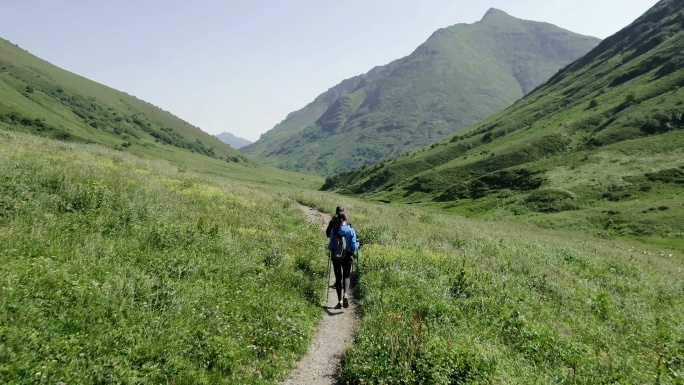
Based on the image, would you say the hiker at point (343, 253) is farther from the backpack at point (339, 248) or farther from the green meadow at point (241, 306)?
the green meadow at point (241, 306)

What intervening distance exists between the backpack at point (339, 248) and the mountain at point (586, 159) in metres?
49.6

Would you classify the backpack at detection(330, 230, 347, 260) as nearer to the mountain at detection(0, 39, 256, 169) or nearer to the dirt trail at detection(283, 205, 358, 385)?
the dirt trail at detection(283, 205, 358, 385)

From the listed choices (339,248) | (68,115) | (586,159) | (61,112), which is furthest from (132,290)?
(68,115)

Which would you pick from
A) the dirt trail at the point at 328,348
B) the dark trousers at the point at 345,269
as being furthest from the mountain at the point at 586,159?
the dirt trail at the point at 328,348

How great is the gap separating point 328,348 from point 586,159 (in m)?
87.9

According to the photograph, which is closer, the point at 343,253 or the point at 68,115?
the point at 343,253

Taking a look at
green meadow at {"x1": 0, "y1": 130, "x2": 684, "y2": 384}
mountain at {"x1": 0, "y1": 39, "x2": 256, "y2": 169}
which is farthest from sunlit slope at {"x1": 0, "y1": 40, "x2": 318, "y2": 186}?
green meadow at {"x1": 0, "y1": 130, "x2": 684, "y2": 384}

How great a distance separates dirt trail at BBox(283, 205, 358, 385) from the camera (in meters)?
7.57

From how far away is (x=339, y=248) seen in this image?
38.0 ft

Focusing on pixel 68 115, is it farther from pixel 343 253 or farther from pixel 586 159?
pixel 586 159

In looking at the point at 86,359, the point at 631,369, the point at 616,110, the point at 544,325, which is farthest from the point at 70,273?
the point at 616,110

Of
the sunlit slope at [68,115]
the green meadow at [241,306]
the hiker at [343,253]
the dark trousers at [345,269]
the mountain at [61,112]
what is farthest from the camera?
the sunlit slope at [68,115]

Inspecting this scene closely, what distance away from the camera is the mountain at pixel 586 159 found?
2207 inches

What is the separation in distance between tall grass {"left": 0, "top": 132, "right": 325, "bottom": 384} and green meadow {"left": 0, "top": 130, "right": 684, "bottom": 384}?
0.11 feet
